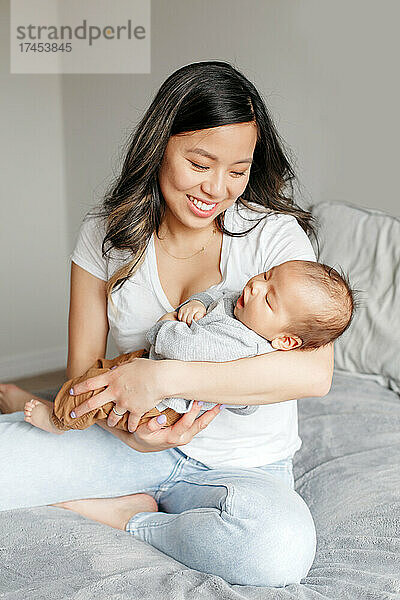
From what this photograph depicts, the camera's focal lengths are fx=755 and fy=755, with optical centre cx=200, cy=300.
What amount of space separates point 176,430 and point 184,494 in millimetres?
178

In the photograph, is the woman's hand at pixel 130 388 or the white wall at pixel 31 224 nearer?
the woman's hand at pixel 130 388

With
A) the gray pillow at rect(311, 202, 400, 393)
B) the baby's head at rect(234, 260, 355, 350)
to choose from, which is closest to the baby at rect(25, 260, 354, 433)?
the baby's head at rect(234, 260, 355, 350)

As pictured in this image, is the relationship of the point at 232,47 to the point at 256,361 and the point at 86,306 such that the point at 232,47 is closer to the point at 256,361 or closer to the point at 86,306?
the point at 86,306

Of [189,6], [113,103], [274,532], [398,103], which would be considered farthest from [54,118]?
[274,532]

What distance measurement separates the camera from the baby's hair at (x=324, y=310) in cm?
148

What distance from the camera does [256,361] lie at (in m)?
1.50

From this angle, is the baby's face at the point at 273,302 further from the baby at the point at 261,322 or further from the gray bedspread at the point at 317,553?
the gray bedspread at the point at 317,553

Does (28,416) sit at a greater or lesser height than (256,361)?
lesser

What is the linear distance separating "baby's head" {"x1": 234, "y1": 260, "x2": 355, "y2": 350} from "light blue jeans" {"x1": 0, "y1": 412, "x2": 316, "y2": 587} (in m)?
0.32

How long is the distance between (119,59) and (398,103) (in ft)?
5.17

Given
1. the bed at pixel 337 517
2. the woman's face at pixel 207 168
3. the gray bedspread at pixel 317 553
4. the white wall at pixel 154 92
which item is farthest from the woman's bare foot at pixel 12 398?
the white wall at pixel 154 92

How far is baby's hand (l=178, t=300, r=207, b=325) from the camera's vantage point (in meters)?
1.54

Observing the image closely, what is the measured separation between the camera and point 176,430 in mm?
1527

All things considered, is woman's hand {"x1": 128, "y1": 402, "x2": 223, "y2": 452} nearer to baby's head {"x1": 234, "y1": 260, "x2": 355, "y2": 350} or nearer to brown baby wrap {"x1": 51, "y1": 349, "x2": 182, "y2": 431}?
brown baby wrap {"x1": 51, "y1": 349, "x2": 182, "y2": 431}
